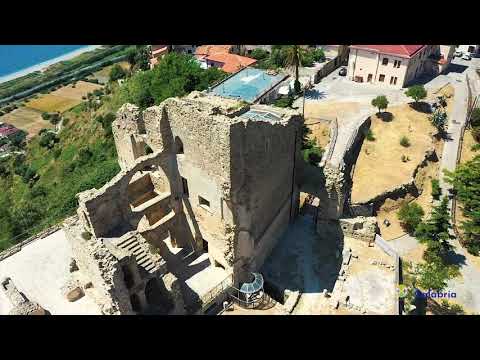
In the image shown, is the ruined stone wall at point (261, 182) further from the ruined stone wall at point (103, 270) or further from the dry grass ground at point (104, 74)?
the dry grass ground at point (104, 74)

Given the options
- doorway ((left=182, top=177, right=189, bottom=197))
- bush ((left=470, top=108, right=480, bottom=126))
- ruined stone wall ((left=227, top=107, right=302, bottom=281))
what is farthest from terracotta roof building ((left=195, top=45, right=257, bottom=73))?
doorway ((left=182, top=177, right=189, bottom=197))

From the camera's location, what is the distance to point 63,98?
9631cm

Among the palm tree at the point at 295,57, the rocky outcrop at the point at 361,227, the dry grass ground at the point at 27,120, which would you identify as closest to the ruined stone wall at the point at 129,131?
the rocky outcrop at the point at 361,227

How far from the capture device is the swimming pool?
50.7 metres

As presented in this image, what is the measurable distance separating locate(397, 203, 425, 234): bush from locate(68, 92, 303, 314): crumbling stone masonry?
46.1 feet

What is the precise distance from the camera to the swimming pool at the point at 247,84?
50.7 meters

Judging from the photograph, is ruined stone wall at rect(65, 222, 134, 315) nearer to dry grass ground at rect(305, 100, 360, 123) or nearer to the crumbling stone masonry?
the crumbling stone masonry

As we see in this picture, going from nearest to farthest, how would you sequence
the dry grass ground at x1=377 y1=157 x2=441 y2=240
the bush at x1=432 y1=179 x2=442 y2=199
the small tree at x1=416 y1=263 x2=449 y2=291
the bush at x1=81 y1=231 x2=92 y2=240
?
1. the bush at x1=81 y1=231 x2=92 y2=240
2. the small tree at x1=416 y1=263 x2=449 y2=291
3. the dry grass ground at x1=377 y1=157 x2=441 y2=240
4. the bush at x1=432 y1=179 x2=442 y2=199

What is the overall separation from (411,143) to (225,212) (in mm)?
30164

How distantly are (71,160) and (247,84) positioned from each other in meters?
28.3

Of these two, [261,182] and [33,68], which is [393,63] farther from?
[33,68]
